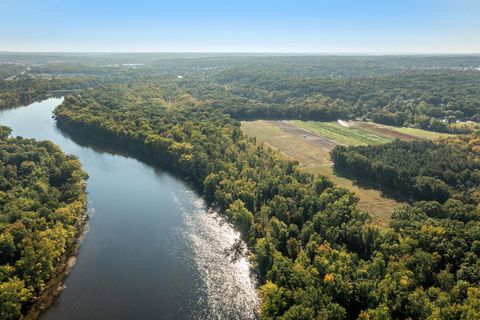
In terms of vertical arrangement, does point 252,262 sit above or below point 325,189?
below

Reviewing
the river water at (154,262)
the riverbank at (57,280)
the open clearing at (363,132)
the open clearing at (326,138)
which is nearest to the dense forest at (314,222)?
the riverbank at (57,280)

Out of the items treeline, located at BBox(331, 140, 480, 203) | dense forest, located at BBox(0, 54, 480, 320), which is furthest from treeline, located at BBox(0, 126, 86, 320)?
treeline, located at BBox(331, 140, 480, 203)

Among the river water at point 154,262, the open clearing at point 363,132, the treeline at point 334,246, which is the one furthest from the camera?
the open clearing at point 363,132

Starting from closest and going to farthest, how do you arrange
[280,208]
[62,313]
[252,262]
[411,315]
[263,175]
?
1. [411,315]
2. [62,313]
3. [252,262]
4. [280,208]
5. [263,175]

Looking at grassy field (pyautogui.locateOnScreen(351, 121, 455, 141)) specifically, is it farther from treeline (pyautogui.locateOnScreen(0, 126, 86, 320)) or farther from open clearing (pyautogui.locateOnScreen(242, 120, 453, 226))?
treeline (pyautogui.locateOnScreen(0, 126, 86, 320))

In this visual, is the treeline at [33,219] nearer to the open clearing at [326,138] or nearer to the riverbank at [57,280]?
the riverbank at [57,280]

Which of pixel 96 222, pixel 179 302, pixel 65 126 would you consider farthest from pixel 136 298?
pixel 65 126

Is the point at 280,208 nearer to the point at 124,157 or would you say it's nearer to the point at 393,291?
the point at 393,291
